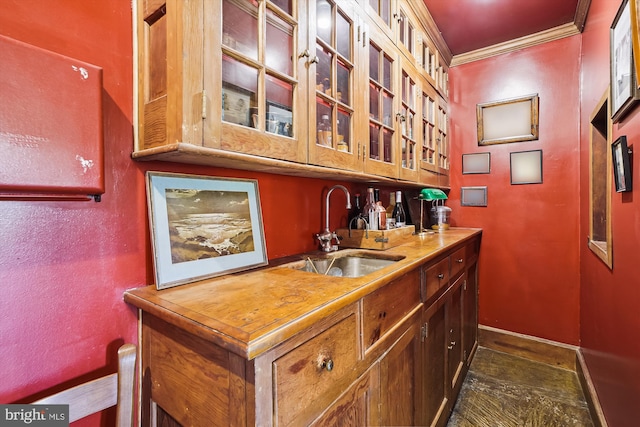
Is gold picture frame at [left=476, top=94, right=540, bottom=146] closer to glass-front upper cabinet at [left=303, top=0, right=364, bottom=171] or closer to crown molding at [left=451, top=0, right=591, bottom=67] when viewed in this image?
A: crown molding at [left=451, top=0, right=591, bottom=67]

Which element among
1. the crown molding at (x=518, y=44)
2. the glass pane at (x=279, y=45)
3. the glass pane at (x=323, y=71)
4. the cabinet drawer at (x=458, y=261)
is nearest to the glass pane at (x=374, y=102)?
the glass pane at (x=323, y=71)

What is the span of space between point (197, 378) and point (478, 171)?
283 centimetres

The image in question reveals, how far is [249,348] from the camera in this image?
1.82 ft

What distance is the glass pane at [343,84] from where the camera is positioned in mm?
1331

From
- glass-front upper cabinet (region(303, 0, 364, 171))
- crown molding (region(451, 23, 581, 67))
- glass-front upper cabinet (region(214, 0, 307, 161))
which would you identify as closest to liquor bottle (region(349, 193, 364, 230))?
glass-front upper cabinet (region(303, 0, 364, 171))

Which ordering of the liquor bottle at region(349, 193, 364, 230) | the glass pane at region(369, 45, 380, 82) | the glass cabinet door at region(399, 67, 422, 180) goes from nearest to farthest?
1. the glass pane at region(369, 45, 380, 82)
2. the liquor bottle at region(349, 193, 364, 230)
3. the glass cabinet door at region(399, 67, 422, 180)

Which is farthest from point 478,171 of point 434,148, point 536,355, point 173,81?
point 173,81

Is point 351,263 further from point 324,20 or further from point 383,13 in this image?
point 383,13

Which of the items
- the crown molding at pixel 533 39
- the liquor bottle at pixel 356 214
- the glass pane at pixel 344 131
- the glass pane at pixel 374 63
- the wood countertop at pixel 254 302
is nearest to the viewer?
the wood countertop at pixel 254 302

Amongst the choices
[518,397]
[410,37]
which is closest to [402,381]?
[518,397]

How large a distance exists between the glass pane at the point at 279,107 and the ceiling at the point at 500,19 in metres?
1.70

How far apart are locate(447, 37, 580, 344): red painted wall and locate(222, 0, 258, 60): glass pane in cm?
247

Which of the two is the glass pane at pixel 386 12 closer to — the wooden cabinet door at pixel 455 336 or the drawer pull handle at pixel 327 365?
the wooden cabinet door at pixel 455 336

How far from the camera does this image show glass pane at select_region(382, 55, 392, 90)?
1675mm
